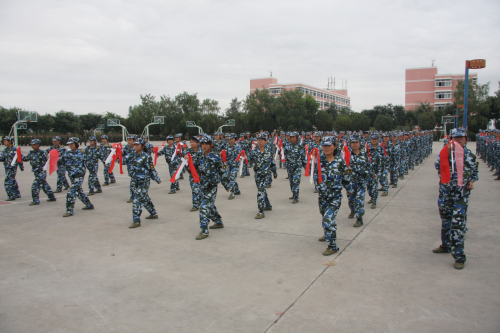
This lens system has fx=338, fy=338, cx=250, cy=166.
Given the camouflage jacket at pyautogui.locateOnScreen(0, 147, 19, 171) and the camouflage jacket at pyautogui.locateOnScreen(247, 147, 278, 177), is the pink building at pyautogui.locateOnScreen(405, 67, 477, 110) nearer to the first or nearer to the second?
the camouflage jacket at pyautogui.locateOnScreen(247, 147, 278, 177)

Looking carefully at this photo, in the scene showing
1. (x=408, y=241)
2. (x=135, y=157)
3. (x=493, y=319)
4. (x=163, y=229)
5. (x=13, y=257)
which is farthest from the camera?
(x=135, y=157)

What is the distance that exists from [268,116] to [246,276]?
5876 cm

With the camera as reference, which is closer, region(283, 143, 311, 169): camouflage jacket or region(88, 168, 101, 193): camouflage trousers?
region(283, 143, 311, 169): camouflage jacket

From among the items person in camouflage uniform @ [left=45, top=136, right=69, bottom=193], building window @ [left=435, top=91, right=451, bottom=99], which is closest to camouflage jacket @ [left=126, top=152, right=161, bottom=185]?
person in camouflage uniform @ [left=45, top=136, right=69, bottom=193]

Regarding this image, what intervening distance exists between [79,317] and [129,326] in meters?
0.66

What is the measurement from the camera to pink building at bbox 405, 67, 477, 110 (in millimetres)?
85250

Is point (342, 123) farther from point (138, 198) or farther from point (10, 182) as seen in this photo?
point (138, 198)

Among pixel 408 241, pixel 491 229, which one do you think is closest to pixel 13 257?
pixel 408 241

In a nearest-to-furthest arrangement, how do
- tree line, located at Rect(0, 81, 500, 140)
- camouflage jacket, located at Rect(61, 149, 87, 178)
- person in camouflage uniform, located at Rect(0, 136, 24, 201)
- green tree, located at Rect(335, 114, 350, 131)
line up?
camouflage jacket, located at Rect(61, 149, 87, 178)
person in camouflage uniform, located at Rect(0, 136, 24, 201)
tree line, located at Rect(0, 81, 500, 140)
green tree, located at Rect(335, 114, 350, 131)

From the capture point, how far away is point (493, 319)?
11.3 feet

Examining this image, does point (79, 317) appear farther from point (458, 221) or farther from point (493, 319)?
point (458, 221)

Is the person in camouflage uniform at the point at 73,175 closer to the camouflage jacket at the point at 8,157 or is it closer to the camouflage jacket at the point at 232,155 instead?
the camouflage jacket at the point at 8,157

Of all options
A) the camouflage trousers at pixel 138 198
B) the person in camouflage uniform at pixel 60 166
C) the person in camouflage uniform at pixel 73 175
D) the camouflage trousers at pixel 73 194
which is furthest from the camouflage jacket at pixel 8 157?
the camouflage trousers at pixel 138 198

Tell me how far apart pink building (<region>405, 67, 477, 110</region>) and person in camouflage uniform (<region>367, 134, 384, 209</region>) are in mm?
84186
